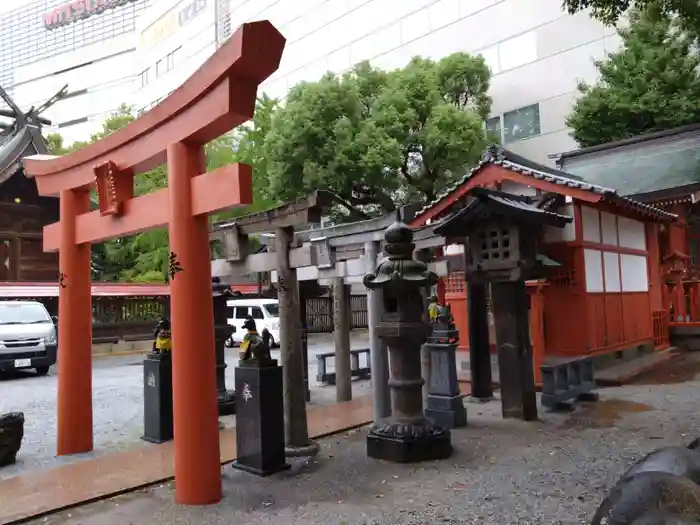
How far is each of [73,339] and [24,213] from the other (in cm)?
1896

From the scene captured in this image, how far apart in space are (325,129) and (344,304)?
39.3ft

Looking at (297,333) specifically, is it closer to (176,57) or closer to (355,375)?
(355,375)

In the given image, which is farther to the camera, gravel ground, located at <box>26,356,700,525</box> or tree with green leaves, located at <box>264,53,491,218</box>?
tree with green leaves, located at <box>264,53,491,218</box>

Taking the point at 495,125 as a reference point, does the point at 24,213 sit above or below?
below

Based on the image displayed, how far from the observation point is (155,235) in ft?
84.4

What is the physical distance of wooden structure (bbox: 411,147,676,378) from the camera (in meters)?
12.5

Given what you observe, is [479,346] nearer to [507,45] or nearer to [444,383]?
[444,383]

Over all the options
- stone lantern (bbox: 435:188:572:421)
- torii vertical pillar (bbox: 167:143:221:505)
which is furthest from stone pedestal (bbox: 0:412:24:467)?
stone lantern (bbox: 435:188:572:421)

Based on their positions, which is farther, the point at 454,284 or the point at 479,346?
the point at 454,284

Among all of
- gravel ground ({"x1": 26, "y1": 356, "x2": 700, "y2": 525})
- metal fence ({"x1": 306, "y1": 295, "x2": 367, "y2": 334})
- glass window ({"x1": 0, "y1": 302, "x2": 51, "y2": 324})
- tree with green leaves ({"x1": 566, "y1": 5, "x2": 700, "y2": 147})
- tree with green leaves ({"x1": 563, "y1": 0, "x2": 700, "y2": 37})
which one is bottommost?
gravel ground ({"x1": 26, "y1": 356, "x2": 700, "y2": 525})

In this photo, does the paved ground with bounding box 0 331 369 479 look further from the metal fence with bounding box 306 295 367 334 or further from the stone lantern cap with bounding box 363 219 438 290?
the metal fence with bounding box 306 295 367 334

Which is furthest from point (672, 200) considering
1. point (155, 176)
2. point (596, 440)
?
point (155, 176)

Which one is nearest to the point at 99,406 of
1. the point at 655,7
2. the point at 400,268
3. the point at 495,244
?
the point at 400,268

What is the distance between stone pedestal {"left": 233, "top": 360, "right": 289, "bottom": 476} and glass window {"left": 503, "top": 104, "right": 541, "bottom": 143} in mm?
24275
